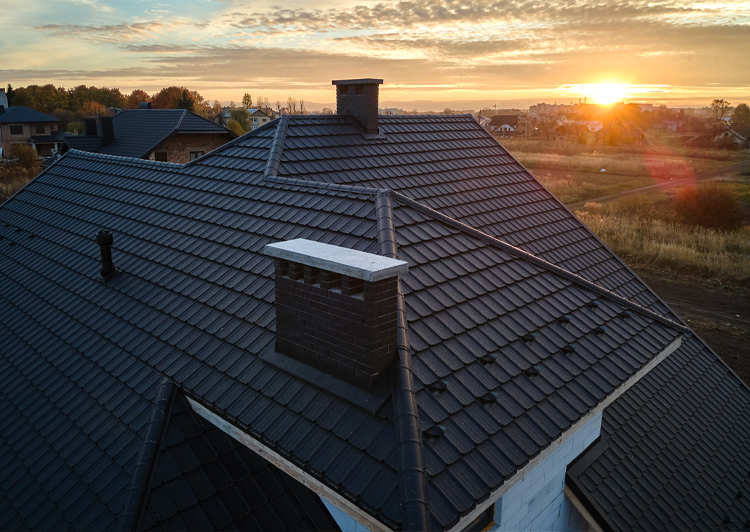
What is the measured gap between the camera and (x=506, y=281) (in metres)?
6.72

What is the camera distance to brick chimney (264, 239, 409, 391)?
4516mm

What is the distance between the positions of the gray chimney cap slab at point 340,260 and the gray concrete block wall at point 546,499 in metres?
2.50

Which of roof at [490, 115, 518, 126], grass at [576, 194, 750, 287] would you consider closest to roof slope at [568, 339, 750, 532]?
grass at [576, 194, 750, 287]

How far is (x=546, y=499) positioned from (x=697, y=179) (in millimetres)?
60582

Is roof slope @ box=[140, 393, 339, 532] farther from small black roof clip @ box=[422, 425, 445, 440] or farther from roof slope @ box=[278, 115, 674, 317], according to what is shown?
roof slope @ box=[278, 115, 674, 317]

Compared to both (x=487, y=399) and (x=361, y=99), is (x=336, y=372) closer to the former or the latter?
(x=487, y=399)

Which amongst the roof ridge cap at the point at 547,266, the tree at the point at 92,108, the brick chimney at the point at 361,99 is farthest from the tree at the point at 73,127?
the roof ridge cap at the point at 547,266

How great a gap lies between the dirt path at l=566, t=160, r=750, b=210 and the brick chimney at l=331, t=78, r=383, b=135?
1201 inches

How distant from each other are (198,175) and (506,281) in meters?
6.14

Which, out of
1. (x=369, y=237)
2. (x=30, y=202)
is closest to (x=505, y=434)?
(x=369, y=237)

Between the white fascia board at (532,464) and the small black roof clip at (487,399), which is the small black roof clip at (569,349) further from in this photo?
the small black roof clip at (487,399)

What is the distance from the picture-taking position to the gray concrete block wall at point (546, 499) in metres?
5.01

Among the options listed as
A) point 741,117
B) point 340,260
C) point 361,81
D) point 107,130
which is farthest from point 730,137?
point 340,260

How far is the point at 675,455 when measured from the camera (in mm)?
7461
